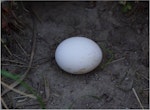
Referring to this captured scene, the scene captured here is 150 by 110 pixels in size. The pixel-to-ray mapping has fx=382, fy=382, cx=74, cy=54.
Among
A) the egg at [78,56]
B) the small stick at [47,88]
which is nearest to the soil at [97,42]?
the small stick at [47,88]

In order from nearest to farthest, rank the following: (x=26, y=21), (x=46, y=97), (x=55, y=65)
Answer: (x=46, y=97) → (x=55, y=65) → (x=26, y=21)

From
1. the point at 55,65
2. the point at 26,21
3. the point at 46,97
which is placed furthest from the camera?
the point at 26,21

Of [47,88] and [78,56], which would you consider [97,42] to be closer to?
[78,56]

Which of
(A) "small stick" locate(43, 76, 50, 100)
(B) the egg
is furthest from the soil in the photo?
(B) the egg

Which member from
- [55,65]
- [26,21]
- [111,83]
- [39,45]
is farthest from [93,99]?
[26,21]

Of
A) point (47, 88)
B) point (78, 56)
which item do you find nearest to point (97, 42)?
point (78, 56)

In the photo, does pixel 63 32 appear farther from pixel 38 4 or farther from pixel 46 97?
pixel 46 97
